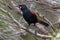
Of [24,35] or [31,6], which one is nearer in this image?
[24,35]

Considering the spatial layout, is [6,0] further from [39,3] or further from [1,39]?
[1,39]

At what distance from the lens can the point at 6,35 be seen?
2.96m

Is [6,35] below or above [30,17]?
below

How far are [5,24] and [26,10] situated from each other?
68 cm

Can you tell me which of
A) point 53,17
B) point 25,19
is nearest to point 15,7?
point 25,19

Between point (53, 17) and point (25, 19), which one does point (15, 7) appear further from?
point (53, 17)

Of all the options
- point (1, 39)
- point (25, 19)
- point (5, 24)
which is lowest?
point (1, 39)

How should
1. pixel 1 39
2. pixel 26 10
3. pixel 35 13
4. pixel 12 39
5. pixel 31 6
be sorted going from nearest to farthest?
pixel 1 39, pixel 12 39, pixel 35 13, pixel 26 10, pixel 31 6

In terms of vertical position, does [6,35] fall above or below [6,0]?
below

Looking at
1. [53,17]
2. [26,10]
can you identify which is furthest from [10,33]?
[53,17]

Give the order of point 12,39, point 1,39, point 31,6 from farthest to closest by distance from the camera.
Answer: point 31,6, point 12,39, point 1,39

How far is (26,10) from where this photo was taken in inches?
138

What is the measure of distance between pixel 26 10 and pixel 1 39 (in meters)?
0.89

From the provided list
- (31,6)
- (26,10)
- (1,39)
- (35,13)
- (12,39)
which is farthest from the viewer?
(31,6)
